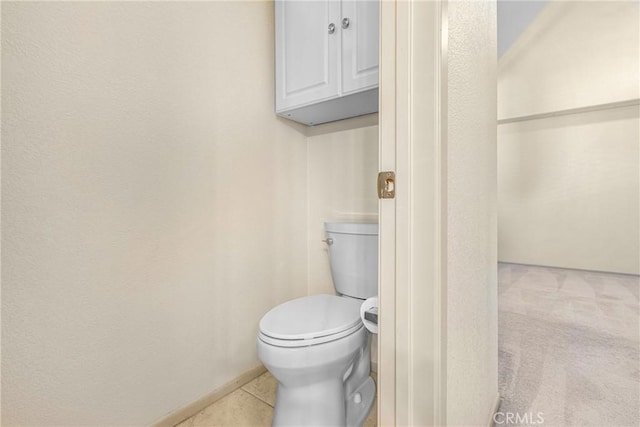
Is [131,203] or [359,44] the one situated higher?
[359,44]

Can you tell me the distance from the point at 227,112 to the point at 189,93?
17 cm

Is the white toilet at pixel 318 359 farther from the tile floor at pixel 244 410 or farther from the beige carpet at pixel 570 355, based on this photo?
the beige carpet at pixel 570 355

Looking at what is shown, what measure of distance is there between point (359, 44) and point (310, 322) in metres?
1.06

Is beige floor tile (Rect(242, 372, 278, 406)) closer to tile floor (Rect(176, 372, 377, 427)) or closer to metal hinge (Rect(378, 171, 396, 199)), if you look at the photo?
tile floor (Rect(176, 372, 377, 427))

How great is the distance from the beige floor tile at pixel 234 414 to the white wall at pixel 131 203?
0.08 metres

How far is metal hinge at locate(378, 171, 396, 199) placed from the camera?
597 millimetres

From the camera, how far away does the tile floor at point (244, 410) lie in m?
1.18

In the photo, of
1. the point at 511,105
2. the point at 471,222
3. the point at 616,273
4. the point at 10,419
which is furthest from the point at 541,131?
the point at 10,419

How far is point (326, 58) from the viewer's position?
1299mm

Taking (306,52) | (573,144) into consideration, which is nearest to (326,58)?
(306,52)

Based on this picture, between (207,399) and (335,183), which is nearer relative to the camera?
(207,399)

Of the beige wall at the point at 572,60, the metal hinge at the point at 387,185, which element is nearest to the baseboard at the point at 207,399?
the metal hinge at the point at 387,185

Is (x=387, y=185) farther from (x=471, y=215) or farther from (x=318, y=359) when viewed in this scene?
(x=318, y=359)

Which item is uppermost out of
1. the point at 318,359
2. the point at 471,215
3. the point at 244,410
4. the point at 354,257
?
the point at 471,215
